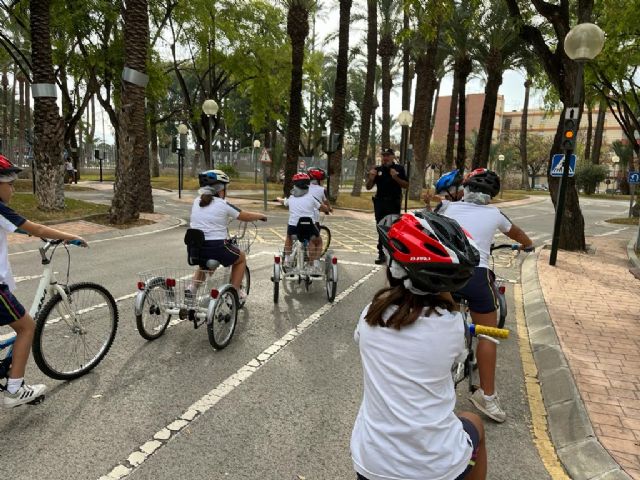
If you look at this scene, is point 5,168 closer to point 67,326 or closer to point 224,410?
point 67,326

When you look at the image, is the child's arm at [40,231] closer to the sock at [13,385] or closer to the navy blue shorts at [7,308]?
the navy blue shorts at [7,308]

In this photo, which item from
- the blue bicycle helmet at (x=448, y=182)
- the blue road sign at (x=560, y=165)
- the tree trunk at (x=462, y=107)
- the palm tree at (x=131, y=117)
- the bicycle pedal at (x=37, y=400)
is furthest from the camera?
the tree trunk at (x=462, y=107)

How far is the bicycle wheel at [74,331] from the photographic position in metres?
3.90

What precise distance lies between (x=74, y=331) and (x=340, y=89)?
19.2m

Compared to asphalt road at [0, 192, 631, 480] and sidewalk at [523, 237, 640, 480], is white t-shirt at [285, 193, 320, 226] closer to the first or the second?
asphalt road at [0, 192, 631, 480]

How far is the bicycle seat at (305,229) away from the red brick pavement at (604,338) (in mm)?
3491

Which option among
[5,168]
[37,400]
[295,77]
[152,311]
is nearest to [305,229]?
[152,311]

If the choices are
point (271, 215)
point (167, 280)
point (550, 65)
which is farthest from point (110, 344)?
point (271, 215)

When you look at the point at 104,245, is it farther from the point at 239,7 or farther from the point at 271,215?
the point at 239,7

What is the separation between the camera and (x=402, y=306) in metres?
1.87

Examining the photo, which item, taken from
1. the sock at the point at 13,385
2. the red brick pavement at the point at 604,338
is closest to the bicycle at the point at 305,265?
the red brick pavement at the point at 604,338

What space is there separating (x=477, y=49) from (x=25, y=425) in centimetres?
2845

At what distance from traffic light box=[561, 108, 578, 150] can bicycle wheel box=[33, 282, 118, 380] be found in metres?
8.76

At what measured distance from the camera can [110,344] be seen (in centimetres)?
468
